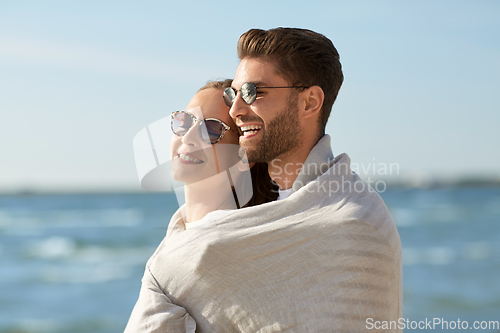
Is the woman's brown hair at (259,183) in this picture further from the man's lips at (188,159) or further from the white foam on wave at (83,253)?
the white foam on wave at (83,253)

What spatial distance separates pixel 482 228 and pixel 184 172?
24.4m

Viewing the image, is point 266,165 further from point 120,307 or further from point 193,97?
point 120,307

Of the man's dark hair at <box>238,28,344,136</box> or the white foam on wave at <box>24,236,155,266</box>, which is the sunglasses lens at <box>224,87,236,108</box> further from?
the white foam on wave at <box>24,236,155,266</box>

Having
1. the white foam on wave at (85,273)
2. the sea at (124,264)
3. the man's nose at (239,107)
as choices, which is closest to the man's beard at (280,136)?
the man's nose at (239,107)

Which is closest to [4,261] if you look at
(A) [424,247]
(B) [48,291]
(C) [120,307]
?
(B) [48,291]

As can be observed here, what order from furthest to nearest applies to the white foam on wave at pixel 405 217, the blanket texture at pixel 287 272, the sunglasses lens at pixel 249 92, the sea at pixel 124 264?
the white foam on wave at pixel 405 217
the sea at pixel 124 264
the sunglasses lens at pixel 249 92
the blanket texture at pixel 287 272

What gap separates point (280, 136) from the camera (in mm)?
2803

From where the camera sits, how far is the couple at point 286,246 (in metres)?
2.46

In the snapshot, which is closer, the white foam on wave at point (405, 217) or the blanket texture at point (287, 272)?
the blanket texture at point (287, 272)

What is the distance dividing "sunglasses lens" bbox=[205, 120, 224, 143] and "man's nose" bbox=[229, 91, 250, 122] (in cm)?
17

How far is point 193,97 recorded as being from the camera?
3170mm

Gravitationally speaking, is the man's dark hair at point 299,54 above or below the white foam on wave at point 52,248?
above

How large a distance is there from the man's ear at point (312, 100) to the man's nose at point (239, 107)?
12.6 inches

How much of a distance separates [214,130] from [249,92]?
33cm
